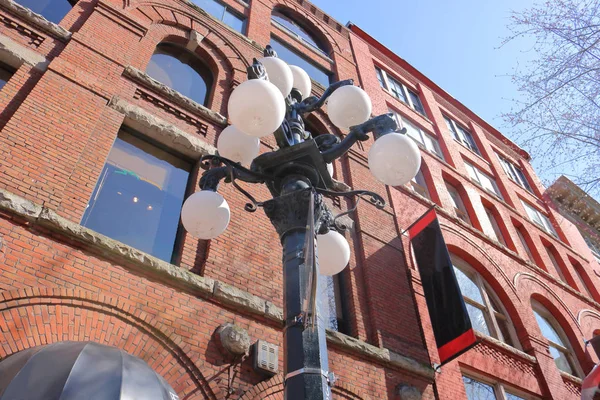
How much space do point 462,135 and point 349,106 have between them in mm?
18704

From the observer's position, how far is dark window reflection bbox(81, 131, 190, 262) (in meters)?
7.21

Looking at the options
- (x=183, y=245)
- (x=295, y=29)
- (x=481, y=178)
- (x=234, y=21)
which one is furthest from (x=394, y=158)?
(x=481, y=178)

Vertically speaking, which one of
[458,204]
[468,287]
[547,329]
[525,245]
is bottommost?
[547,329]

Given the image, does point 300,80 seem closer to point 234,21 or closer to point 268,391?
point 268,391

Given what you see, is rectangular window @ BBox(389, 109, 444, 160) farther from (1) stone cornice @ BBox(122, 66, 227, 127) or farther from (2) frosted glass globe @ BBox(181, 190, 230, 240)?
(2) frosted glass globe @ BBox(181, 190, 230, 240)

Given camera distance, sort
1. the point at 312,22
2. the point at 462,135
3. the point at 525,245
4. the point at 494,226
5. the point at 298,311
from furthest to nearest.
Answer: the point at 462,135
the point at 525,245
the point at 312,22
the point at 494,226
the point at 298,311

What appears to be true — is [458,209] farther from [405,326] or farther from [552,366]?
[405,326]

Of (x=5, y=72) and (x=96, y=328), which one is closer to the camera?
(x=96, y=328)

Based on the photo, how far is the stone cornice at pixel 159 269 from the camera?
19.0 feet

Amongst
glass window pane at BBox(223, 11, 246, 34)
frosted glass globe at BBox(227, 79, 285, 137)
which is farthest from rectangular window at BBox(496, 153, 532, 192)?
frosted glass globe at BBox(227, 79, 285, 137)

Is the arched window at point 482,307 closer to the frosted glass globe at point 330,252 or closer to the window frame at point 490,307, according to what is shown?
the window frame at point 490,307

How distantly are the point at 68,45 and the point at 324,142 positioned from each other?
245 inches

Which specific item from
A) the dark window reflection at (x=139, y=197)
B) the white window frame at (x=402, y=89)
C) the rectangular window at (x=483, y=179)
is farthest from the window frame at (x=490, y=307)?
the white window frame at (x=402, y=89)

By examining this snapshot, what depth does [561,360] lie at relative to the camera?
1386 centimetres
